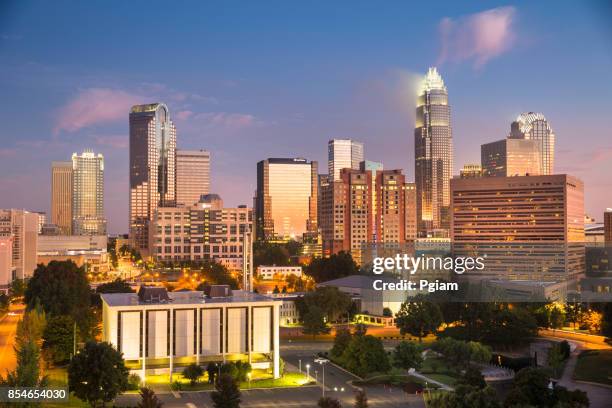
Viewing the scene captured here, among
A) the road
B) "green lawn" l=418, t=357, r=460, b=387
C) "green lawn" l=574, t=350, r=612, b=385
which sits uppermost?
the road

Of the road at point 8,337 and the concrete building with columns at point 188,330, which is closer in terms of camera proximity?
the concrete building with columns at point 188,330

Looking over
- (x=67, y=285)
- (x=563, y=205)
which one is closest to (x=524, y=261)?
(x=563, y=205)

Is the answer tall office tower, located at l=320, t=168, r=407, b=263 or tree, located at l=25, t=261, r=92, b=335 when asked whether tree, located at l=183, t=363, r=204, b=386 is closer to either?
tree, located at l=25, t=261, r=92, b=335

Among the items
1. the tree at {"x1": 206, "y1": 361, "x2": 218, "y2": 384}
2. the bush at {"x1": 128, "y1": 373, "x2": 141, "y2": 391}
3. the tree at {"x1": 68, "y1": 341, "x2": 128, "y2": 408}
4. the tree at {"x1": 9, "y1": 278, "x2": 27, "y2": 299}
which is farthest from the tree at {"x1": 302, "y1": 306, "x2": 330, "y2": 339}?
the tree at {"x1": 9, "y1": 278, "x2": 27, "y2": 299}

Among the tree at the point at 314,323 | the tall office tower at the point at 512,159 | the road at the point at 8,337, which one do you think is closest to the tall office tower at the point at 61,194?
the tall office tower at the point at 512,159

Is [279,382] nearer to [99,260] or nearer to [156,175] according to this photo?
[99,260]

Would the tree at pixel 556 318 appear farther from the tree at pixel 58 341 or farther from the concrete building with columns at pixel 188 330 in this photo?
the tree at pixel 58 341

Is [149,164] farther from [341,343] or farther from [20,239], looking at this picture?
[341,343]
